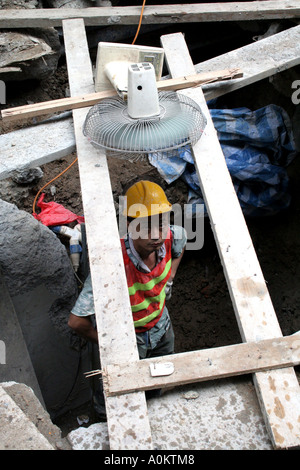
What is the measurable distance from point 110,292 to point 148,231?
0.78 metres

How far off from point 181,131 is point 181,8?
2.08 metres

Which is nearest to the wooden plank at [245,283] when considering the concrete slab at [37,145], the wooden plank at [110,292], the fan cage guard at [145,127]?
the fan cage guard at [145,127]

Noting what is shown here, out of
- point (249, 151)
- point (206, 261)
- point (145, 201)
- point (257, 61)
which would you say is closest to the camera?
point (145, 201)

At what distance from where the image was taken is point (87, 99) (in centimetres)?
294

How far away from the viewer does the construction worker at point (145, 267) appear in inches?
111

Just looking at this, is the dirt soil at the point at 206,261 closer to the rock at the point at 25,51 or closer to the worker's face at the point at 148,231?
the rock at the point at 25,51

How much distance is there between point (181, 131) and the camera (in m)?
2.47

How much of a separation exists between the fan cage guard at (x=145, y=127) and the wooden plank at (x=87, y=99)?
0.16 meters

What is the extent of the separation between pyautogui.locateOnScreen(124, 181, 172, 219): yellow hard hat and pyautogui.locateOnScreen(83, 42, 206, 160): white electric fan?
25 cm

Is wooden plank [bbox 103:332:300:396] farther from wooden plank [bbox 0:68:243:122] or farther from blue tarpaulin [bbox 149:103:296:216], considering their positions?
blue tarpaulin [bbox 149:103:296:216]

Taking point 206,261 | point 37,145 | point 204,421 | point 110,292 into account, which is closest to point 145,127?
point 37,145

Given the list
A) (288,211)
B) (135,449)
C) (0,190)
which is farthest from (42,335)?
(288,211)

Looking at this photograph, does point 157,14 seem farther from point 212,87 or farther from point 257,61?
point 212,87

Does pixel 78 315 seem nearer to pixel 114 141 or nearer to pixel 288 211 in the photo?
pixel 114 141
